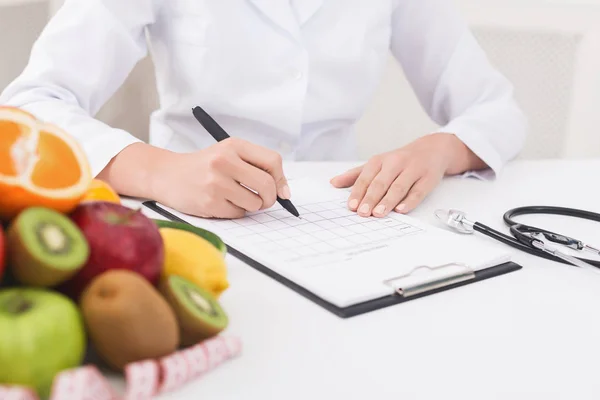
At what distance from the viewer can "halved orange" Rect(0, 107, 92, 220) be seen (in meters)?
0.32

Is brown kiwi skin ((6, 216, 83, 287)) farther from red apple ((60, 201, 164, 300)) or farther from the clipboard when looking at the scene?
the clipboard

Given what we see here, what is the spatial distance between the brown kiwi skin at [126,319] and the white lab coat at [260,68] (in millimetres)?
443

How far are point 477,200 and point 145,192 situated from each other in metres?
0.38

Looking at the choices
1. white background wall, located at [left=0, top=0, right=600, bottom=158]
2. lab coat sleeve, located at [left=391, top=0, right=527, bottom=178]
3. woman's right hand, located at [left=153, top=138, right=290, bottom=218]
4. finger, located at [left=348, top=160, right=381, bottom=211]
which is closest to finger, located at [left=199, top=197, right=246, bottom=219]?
woman's right hand, located at [left=153, top=138, right=290, bottom=218]

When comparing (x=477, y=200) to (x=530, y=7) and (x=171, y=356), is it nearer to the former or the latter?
(x=171, y=356)

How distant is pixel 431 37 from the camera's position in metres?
1.04

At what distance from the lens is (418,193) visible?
69 centimetres

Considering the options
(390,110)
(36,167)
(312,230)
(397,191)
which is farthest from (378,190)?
(390,110)

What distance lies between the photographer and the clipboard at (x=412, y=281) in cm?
42

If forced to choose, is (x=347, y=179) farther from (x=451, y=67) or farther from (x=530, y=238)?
(x=451, y=67)

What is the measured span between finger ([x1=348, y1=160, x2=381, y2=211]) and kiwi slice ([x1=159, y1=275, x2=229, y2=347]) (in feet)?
1.03

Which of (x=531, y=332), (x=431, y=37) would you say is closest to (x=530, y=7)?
(x=431, y=37)

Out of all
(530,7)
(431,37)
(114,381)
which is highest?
(530,7)

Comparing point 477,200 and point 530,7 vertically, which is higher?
point 530,7
